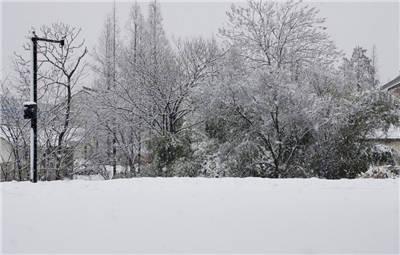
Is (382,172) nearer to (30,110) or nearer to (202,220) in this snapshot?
(202,220)

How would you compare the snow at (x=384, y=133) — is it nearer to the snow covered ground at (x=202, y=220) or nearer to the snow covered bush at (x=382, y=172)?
the snow covered bush at (x=382, y=172)

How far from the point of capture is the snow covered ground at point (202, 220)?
3999mm

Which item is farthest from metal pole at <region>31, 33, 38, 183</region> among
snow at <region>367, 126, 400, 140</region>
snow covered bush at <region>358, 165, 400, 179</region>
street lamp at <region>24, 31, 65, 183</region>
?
snow at <region>367, 126, 400, 140</region>

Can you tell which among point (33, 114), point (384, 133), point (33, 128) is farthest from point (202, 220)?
point (384, 133)

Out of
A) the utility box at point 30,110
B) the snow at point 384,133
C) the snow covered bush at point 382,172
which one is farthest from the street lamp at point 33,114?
the snow at point 384,133

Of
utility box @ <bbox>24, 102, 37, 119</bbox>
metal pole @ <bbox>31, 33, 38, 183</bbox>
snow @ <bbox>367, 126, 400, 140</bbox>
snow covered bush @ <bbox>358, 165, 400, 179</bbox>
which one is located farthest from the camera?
snow @ <bbox>367, 126, 400, 140</bbox>

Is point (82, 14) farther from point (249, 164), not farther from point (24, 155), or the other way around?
point (249, 164)

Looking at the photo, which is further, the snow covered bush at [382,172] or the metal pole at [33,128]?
the snow covered bush at [382,172]

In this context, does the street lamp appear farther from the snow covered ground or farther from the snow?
the snow

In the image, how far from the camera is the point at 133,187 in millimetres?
6887

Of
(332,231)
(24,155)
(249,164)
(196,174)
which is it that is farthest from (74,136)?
(332,231)

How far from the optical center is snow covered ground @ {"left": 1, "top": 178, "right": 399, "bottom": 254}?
157 inches

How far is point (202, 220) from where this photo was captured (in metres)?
4.62

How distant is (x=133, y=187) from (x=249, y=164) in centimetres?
648
